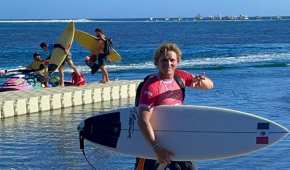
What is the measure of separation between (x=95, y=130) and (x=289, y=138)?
6.15 m

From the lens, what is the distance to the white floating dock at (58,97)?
51.4 ft

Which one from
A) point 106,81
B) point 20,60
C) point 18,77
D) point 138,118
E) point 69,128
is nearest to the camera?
point 138,118

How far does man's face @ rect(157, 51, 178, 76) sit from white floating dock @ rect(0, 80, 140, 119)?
10094 millimetres

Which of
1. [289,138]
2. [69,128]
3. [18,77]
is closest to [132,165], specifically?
[289,138]

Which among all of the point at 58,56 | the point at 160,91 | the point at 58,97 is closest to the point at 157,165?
the point at 160,91

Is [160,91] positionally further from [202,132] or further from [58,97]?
[58,97]

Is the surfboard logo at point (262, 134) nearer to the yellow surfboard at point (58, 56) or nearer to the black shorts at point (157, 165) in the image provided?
the black shorts at point (157, 165)

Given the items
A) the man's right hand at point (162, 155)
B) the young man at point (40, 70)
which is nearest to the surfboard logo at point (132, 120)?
the man's right hand at point (162, 155)

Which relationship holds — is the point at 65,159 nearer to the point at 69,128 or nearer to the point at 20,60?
the point at 69,128

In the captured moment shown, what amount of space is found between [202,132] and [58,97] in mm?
11410

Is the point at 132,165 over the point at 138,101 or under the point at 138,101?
under

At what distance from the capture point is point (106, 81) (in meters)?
19.7

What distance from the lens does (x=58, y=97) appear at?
1702 centimetres

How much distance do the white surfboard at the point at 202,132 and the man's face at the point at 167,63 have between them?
0.93 feet
